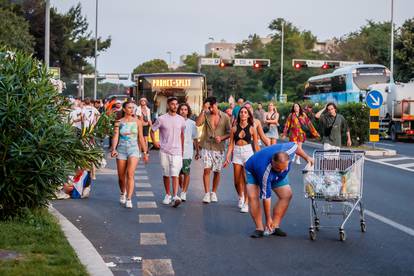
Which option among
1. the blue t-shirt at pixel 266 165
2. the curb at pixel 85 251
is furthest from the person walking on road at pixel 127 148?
the blue t-shirt at pixel 266 165

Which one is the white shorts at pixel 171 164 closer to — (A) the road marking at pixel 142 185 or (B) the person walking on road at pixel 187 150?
(B) the person walking on road at pixel 187 150

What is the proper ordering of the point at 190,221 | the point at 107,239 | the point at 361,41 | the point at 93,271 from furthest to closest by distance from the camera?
the point at 361,41
the point at 190,221
the point at 107,239
the point at 93,271

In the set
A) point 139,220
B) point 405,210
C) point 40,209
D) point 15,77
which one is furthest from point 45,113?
point 405,210

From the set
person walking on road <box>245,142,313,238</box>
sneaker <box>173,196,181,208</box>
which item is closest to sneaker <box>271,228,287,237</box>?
person walking on road <box>245,142,313,238</box>

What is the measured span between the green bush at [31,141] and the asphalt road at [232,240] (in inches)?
34.5

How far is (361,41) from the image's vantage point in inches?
3036

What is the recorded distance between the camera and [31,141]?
957 cm

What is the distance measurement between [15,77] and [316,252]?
13.6 ft

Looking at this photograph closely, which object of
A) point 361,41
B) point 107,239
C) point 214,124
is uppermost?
point 361,41

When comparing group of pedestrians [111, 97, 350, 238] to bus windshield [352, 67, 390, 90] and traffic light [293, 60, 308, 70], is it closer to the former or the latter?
bus windshield [352, 67, 390, 90]

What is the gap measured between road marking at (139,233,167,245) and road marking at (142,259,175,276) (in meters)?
1.05

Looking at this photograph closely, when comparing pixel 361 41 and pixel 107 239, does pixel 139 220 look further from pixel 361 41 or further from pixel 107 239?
pixel 361 41

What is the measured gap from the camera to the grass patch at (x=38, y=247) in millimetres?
7137

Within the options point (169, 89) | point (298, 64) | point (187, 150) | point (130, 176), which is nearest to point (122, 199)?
point (130, 176)
